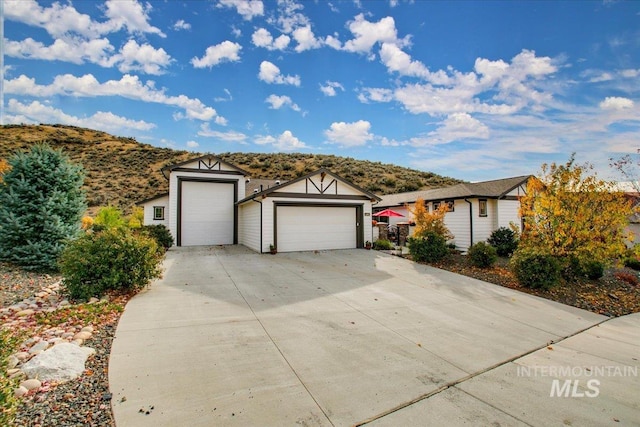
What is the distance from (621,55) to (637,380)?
12043mm

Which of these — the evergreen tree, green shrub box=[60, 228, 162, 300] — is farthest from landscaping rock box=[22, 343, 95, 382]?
the evergreen tree

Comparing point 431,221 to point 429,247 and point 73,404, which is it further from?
point 73,404

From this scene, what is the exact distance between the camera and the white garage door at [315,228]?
13.8 meters

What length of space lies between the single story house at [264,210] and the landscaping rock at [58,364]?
9.66 meters

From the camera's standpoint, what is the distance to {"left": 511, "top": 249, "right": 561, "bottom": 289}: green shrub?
7957 millimetres

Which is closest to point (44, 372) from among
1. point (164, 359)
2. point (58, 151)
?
point (164, 359)

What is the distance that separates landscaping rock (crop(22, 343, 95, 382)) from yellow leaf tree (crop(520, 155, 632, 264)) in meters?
10.6

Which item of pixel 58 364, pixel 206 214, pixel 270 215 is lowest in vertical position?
pixel 58 364

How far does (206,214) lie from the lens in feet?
54.3

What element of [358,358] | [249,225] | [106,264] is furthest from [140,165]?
[358,358]

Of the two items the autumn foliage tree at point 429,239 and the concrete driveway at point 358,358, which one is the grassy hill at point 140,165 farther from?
the concrete driveway at point 358,358

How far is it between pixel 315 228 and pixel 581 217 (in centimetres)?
974

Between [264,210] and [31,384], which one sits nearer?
[31,384]

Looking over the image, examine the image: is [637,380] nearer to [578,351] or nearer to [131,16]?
[578,351]
